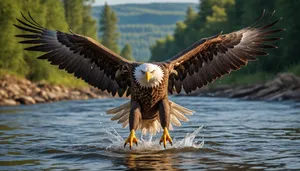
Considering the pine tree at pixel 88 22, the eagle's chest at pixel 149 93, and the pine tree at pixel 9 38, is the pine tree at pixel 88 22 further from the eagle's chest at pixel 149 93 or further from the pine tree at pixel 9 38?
the eagle's chest at pixel 149 93

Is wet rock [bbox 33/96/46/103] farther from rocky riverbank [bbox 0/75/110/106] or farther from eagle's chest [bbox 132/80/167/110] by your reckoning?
eagle's chest [bbox 132/80/167/110]

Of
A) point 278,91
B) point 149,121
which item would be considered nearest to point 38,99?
point 278,91

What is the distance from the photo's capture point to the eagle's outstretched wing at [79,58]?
37.5 feet

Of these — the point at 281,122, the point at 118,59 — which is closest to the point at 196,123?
the point at 281,122

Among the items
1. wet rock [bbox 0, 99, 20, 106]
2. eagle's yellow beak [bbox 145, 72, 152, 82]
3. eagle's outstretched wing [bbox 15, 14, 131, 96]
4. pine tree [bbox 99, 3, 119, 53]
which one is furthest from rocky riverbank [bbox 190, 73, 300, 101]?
pine tree [bbox 99, 3, 119, 53]

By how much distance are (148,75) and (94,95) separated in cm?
3543

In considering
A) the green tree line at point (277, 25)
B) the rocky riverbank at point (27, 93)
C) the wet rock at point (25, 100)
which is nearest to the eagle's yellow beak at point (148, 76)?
the rocky riverbank at point (27, 93)

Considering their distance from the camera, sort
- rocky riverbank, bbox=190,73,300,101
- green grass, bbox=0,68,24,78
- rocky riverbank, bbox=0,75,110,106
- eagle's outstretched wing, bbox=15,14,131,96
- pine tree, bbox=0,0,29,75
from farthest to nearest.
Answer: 1. pine tree, bbox=0,0,29,75
2. green grass, bbox=0,68,24,78
3. rocky riverbank, bbox=0,75,110,106
4. rocky riverbank, bbox=190,73,300,101
5. eagle's outstretched wing, bbox=15,14,131,96

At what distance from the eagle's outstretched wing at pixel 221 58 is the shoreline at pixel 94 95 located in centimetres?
1659

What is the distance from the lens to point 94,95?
147 ft

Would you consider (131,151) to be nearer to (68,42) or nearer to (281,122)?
(68,42)

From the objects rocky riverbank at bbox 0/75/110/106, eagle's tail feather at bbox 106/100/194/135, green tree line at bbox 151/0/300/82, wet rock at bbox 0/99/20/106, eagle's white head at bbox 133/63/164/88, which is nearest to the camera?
eagle's white head at bbox 133/63/164/88

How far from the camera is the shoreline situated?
30.5 m

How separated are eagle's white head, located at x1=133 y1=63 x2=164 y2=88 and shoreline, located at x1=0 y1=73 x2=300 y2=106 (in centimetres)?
1898
